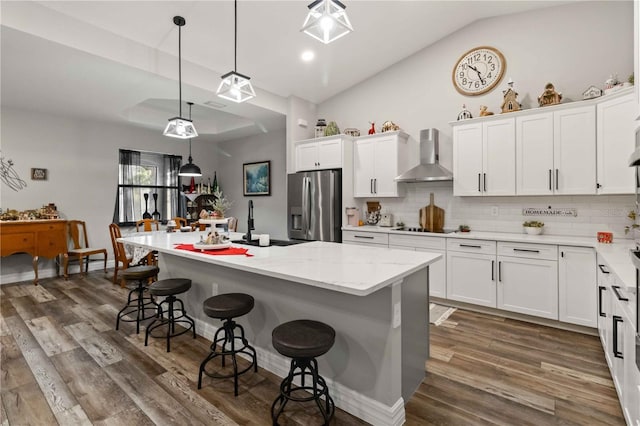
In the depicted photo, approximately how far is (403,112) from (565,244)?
8.85 feet

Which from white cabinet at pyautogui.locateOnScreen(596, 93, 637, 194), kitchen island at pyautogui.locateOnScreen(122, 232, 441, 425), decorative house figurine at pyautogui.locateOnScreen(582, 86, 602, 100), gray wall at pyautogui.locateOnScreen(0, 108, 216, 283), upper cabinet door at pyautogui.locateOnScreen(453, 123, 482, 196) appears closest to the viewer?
kitchen island at pyautogui.locateOnScreen(122, 232, 441, 425)

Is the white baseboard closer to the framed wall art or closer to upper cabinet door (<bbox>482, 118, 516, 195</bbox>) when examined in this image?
upper cabinet door (<bbox>482, 118, 516, 195</bbox>)

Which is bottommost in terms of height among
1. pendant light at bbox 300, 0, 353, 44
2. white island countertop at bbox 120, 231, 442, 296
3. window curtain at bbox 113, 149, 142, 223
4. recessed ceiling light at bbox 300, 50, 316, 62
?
white island countertop at bbox 120, 231, 442, 296

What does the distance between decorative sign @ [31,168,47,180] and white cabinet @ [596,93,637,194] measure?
24.9ft

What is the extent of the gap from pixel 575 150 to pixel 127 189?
7.15 m

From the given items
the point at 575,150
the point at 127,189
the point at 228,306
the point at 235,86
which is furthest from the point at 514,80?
the point at 127,189

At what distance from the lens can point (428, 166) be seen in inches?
164

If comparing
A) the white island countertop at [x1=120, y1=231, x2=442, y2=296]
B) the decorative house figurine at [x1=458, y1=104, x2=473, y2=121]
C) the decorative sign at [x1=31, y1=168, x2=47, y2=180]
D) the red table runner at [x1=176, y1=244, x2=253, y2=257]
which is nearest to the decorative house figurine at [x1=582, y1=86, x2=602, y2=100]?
the decorative house figurine at [x1=458, y1=104, x2=473, y2=121]

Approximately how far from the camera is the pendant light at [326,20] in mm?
1973

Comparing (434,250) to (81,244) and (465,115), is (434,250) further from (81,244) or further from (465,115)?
(81,244)

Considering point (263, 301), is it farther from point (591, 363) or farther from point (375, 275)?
point (591, 363)

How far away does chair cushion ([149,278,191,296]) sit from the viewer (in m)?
2.72

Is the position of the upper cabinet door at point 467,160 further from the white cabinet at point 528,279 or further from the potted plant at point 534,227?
the white cabinet at point 528,279

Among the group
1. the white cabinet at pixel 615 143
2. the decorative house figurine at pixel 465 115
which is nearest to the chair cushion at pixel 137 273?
the decorative house figurine at pixel 465 115
